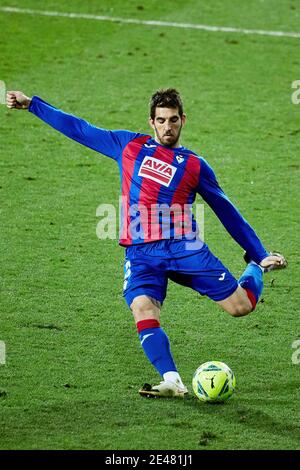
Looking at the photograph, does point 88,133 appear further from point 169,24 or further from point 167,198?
point 169,24

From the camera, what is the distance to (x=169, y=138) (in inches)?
306

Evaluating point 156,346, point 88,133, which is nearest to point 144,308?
point 156,346

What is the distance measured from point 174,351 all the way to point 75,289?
137cm

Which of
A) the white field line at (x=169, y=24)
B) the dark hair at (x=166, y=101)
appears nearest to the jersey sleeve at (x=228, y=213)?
the dark hair at (x=166, y=101)

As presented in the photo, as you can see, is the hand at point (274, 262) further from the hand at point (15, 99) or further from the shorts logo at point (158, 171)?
the hand at point (15, 99)

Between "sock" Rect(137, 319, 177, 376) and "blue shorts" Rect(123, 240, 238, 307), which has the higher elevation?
"blue shorts" Rect(123, 240, 238, 307)

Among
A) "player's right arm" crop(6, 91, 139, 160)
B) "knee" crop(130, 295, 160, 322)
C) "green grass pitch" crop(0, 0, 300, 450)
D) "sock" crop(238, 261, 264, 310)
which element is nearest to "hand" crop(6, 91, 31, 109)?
"player's right arm" crop(6, 91, 139, 160)

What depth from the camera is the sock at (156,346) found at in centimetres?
741

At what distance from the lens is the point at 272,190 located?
11.6 metres

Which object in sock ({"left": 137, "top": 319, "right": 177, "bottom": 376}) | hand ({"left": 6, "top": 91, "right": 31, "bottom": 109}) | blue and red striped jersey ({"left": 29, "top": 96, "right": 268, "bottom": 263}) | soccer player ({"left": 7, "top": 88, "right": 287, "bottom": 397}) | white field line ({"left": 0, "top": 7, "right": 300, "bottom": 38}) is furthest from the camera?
white field line ({"left": 0, "top": 7, "right": 300, "bottom": 38})

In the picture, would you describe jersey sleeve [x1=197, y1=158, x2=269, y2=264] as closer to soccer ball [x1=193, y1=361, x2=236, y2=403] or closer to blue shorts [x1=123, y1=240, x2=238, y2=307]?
blue shorts [x1=123, y1=240, x2=238, y2=307]

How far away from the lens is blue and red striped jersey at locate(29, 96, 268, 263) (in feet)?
25.2

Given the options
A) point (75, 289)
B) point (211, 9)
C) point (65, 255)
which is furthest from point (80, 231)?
point (211, 9)

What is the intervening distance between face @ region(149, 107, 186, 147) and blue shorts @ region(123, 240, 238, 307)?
677 millimetres
